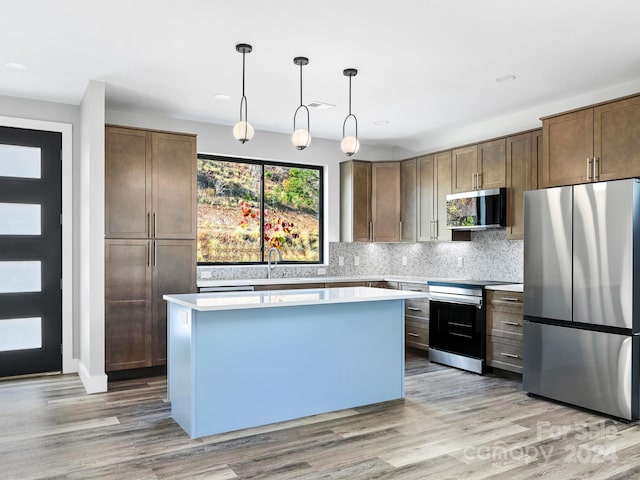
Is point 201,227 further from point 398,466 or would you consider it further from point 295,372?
point 398,466

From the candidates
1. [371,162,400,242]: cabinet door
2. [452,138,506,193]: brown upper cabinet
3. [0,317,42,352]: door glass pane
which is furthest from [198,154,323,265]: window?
[452,138,506,193]: brown upper cabinet

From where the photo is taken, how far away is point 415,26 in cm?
325

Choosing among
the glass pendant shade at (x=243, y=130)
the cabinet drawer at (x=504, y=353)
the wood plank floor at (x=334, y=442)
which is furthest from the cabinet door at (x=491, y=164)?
the glass pendant shade at (x=243, y=130)

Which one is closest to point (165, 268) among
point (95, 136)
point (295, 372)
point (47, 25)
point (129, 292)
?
point (129, 292)

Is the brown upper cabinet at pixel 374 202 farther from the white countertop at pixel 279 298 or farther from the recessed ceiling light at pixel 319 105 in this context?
the white countertop at pixel 279 298

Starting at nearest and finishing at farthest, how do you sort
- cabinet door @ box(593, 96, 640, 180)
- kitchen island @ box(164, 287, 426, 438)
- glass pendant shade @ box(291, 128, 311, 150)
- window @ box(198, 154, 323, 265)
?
1. kitchen island @ box(164, 287, 426, 438)
2. glass pendant shade @ box(291, 128, 311, 150)
3. cabinet door @ box(593, 96, 640, 180)
4. window @ box(198, 154, 323, 265)

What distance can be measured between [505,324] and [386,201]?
2.29m

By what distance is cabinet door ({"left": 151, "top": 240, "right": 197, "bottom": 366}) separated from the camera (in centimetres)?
483

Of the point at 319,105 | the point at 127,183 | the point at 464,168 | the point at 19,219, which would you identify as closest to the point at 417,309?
the point at 464,168

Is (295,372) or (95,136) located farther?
(95,136)

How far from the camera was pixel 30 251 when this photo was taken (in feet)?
15.8

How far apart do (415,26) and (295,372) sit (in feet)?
7.98

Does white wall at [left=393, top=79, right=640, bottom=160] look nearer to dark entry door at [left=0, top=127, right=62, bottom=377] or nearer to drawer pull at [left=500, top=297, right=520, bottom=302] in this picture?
drawer pull at [left=500, top=297, right=520, bottom=302]

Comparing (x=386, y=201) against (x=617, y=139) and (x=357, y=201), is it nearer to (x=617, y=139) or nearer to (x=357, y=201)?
(x=357, y=201)
